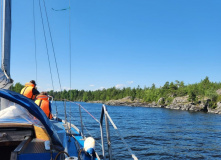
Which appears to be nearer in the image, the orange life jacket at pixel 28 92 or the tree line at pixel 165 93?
the orange life jacket at pixel 28 92

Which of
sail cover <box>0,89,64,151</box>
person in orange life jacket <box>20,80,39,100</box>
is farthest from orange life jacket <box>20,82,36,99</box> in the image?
sail cover <box>0,89,64,151</box>

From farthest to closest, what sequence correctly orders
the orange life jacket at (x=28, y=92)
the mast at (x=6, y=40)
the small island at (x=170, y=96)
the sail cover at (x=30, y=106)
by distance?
the small island at (x=170, y=96) < the orange life jacket at (x=28, y=92) < the mast at (x=6, y=40) < the sail cover at (x=30, y=106)

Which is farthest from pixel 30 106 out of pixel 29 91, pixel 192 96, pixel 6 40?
pixel 192 96

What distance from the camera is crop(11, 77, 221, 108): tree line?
88188mm

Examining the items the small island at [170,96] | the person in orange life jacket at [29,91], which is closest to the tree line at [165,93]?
the small island at [170,96]

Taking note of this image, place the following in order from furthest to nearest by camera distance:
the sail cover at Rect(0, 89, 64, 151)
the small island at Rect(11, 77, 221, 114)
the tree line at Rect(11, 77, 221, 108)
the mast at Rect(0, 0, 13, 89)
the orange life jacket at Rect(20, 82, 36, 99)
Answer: the tree line at Rect(11, 77, 221, 108)
the small island at Rect(11, 77, 221, 114)
the orange life jacket at Rect(20, 82, 36, 99)
the mast at Rect(0, 0, 13, 89)
the sail cover at Rect(0, 89, 64, 151)

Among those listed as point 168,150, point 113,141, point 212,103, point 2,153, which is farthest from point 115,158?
point 212,103

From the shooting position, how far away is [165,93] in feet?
399

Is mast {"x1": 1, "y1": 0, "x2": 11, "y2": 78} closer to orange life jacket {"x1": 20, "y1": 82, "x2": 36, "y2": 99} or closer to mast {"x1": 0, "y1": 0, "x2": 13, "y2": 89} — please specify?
mast {"x1": 0, "y1": 0, "x2": 13, "y2": 89}

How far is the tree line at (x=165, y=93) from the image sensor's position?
3472 inches

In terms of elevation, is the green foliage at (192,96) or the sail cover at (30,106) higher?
the sail cover at (30,106)

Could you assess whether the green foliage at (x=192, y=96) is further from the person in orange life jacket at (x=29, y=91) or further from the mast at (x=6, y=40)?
the mast at (x=6, y=40)

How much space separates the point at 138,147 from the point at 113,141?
205 centimetres

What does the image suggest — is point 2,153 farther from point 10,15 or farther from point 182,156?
point 182,156
